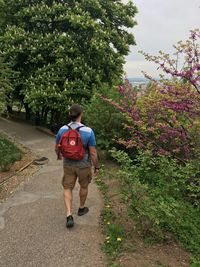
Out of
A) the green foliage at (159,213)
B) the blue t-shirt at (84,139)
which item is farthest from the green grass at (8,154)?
the green foliage at (159,213)

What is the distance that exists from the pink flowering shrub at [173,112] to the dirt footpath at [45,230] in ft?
6.18

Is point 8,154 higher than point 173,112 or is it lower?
lower

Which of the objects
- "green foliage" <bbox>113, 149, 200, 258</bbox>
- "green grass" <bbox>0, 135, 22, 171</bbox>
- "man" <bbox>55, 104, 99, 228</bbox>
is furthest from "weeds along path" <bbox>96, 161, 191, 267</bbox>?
"green grass" <bbox>0, 135, 22, 171</bbox>

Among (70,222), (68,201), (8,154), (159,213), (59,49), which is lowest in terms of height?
(8,154)

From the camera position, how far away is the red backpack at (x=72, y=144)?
625 cm

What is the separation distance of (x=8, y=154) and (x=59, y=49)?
6.10 m

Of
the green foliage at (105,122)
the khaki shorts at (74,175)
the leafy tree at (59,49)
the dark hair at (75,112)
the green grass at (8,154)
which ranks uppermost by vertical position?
the leafy tree at (59,49)

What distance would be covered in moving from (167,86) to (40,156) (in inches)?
244

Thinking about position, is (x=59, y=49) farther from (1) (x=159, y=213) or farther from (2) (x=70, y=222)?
(1) (x=159, y=213)

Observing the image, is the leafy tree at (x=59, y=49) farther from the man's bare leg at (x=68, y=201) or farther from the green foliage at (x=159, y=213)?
the green foliage at (x=159, y=213)

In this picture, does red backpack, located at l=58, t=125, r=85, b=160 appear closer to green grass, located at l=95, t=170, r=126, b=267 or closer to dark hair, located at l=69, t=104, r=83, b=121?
dark hair, located at l=69, t=104, r=83, b=121

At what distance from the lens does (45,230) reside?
631 centimetres

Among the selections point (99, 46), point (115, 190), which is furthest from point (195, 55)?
point (99, 46)

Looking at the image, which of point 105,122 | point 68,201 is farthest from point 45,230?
point 105,122
